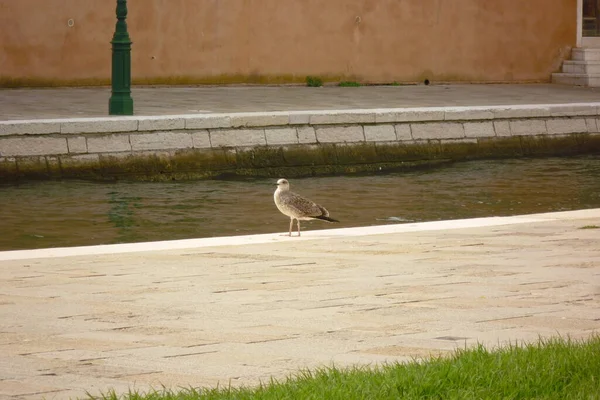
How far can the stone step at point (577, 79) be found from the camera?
26.2 metres

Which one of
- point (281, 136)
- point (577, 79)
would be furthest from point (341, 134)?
point (577, 79)

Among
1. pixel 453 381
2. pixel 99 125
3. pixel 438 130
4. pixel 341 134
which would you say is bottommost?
pixel 438 130

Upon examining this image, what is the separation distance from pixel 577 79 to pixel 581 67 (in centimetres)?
27

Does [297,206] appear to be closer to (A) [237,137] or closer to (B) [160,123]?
(B) [160,123]

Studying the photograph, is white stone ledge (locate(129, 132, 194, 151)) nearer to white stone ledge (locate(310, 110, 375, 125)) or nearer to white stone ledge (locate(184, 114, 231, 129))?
white stone ledge (locate(184, 114, 231, 129))

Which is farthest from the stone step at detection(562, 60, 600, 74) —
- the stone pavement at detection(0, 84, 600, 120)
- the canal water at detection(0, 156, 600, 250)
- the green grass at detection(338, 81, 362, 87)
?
the canal water at detection(0, 156, 600, 250)

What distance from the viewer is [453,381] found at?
4.79 metres

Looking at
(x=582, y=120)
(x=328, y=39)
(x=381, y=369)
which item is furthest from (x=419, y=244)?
(x=328, y=39)

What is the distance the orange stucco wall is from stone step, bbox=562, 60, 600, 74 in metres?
0.33

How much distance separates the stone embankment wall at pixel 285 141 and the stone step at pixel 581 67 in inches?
261

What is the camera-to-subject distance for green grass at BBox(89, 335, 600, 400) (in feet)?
15.1

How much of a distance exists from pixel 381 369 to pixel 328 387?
0.48 metres

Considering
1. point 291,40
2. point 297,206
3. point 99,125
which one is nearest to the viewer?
point 297,206

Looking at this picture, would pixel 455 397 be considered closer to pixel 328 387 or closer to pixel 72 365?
pixel 328 387
